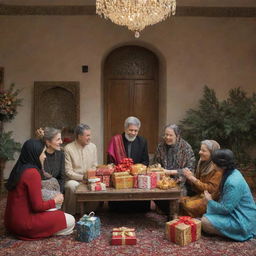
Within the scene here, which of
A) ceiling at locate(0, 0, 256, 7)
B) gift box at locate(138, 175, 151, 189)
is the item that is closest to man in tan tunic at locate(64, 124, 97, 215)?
gift box at locate(138, 175, 151, 189)

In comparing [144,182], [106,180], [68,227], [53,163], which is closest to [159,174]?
[144,182]

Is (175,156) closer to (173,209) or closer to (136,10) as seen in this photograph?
(173,209)

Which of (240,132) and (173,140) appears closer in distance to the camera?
(173,140)

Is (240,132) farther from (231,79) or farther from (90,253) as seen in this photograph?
(90,253)

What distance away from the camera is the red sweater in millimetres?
3258

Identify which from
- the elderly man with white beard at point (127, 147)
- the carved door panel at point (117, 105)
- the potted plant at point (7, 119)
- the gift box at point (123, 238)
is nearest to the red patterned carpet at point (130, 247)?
the gift box at point (123, 238)

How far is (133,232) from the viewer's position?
11.5 feet

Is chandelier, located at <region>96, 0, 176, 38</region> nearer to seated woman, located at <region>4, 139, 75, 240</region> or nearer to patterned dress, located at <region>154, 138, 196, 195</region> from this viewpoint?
patterned dress, located at <region>154, 138, 196, 195</region>

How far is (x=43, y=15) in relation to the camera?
6.30 metres

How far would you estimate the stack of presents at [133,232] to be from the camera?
3.36 m

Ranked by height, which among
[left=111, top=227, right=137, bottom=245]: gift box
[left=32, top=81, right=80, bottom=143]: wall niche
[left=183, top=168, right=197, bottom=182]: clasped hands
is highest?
[left=32, top=81, right=80, bottom=143]: wall niche

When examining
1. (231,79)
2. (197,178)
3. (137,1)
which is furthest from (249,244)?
(231,79)

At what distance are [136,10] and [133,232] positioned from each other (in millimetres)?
2503

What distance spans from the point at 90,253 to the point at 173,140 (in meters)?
1.76
